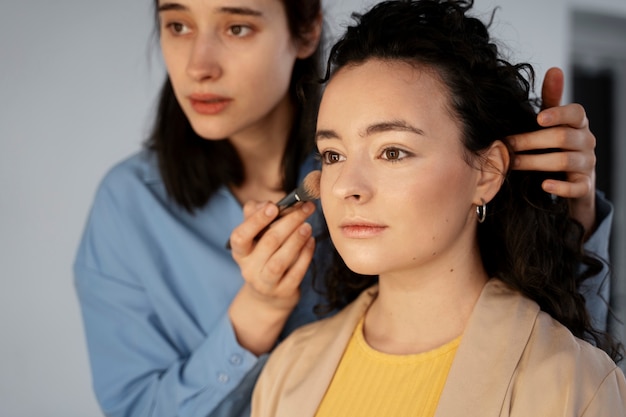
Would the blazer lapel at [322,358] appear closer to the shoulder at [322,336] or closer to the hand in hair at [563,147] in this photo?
the shoulder at [322,336]

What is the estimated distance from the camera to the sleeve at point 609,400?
3.69 ft

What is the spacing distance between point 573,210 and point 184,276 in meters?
0.82

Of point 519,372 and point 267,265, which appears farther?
point 267,265

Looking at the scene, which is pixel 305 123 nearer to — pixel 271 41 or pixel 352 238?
pixel 271 41

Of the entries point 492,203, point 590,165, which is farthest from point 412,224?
point 590,165

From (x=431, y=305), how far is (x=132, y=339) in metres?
0.73

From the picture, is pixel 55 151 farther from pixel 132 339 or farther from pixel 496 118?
pixel 496 118

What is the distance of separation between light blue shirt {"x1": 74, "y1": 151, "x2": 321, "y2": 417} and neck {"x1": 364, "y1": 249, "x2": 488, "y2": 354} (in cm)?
41

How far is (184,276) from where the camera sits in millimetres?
1779

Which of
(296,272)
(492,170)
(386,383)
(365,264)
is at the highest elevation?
(492,170)

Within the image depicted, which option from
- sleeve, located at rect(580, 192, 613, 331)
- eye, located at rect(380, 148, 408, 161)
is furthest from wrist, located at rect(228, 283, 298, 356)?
sleeve, located at rect(580, 192, 613, 331)

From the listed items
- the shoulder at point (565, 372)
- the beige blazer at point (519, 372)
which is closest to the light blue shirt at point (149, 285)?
the beige blazer at point (519, 372)

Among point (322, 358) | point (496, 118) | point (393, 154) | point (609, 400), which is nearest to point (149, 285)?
point (322, 358)

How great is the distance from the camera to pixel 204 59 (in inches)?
61.7
